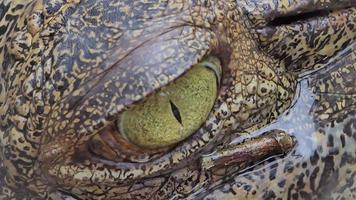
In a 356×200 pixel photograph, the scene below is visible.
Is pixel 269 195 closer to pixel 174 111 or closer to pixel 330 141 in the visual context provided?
pixel 330 141

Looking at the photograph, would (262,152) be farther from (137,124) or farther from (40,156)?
(40,156)

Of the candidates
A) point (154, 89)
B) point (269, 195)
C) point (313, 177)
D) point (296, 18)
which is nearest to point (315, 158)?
point (313, 177)

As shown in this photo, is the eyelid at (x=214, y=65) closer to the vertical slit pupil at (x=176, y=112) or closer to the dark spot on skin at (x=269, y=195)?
the vertical slit pupil at (x=176, y=112)

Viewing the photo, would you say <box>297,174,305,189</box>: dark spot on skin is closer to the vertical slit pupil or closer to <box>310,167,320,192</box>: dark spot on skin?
<box>310,167,320,192</box>: dark spot on skin

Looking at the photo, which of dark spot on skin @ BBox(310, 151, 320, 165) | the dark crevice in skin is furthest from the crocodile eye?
dark spot on skin @ BBox(310, 151, 320, 165)

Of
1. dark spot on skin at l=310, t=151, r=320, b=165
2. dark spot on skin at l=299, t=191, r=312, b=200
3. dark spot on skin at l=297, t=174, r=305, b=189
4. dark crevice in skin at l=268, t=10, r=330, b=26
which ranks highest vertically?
dark crevice in skin at l=268, t=10, r=330, b=26

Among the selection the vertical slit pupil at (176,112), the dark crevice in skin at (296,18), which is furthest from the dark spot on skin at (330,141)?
the vertical slit pupil at (176,112)

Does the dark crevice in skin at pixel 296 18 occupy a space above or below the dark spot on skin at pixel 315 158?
above

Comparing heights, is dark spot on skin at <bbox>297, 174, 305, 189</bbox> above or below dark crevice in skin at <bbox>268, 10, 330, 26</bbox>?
below

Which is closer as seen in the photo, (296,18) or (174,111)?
(174,111)
